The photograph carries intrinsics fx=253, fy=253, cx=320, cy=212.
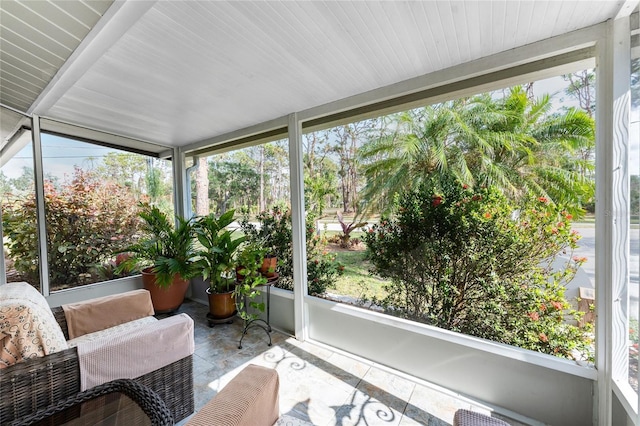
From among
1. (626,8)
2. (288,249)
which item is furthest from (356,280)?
(626,8)

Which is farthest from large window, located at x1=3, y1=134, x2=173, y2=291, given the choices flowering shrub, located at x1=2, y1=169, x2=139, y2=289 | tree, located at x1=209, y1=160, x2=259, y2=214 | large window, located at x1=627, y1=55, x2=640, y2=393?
large window, located at x1=627, y1=55, x2=640, y2=393

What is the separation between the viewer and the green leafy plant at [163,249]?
9.92ft

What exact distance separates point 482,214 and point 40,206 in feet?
13.9

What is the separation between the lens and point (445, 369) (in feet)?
6.48

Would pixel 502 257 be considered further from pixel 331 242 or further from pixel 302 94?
pixel 302 94

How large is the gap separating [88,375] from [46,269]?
229 cm

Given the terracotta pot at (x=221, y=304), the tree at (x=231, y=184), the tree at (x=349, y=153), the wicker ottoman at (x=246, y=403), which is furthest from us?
the tree at (x=231, y=184)

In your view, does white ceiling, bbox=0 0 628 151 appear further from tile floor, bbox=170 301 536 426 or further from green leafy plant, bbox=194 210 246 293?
tile floor, bbox=170 301 536 426

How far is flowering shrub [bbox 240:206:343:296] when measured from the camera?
2.83 meters

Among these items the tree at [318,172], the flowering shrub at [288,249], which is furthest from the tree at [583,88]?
the flowering shrub at [288,249]

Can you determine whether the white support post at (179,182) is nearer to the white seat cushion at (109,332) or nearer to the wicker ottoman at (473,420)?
the white seat cushion at (109,332)

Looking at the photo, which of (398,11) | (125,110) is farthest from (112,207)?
(398,11)

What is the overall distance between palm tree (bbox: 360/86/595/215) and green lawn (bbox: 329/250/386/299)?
64 centimetres

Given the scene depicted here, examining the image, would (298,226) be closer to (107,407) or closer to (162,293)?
(107,407)
